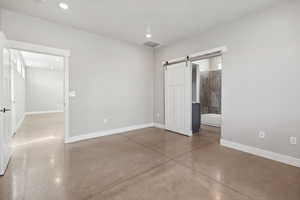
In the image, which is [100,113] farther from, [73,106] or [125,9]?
[125,9]

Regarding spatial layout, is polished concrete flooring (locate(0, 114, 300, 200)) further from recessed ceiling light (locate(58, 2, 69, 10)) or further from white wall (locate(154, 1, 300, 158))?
recessed ceiling light (locate(58, 2, 69, 10))

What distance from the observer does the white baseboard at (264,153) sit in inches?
92.3

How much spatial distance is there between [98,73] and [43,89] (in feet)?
22.6

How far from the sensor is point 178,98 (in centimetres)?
419

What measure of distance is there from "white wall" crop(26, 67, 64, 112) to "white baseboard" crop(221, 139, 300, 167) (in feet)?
28.6

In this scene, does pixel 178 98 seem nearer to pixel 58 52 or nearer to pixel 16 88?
pixel 58 52

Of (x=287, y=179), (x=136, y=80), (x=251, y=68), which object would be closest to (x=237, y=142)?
(x=287, y=179)

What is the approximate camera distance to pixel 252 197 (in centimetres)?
160

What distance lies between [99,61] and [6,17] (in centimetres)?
188

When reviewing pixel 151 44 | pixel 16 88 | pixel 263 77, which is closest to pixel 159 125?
pixel 151 44

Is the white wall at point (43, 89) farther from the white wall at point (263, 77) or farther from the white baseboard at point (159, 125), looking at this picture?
the white wall at point (263, 77)

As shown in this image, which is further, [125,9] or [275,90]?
[125,9]

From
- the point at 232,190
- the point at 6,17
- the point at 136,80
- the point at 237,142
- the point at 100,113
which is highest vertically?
the point at 6,17

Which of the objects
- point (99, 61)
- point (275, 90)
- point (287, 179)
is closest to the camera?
point (287, 179)
